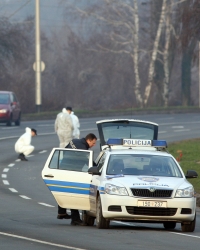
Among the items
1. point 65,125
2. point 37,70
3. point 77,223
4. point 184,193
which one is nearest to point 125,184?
point 184,193

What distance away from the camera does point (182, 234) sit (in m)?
13.4

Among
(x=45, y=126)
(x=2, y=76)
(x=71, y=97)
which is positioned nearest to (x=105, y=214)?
(x=45, y=126)

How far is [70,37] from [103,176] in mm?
73211

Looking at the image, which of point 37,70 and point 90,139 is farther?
point 37,70

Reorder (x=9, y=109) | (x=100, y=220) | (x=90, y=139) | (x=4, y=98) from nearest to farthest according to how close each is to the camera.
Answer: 1. (x=100, y=220)
2. (x=90, y=139)
3. (x=9, y=109)
4. (x=4, y=98)

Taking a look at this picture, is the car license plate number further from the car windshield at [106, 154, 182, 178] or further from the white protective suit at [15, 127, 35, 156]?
the white protective suit at [15, 127, 35, 156]

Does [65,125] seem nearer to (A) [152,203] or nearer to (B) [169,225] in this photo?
(B) [169,225]

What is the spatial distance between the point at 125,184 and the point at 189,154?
14275 mm

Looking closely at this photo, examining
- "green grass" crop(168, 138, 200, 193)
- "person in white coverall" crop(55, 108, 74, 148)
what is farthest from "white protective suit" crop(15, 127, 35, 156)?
"green grass" crop(168, 138, 200, 193)

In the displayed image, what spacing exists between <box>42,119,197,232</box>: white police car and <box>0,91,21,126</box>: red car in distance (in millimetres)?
27926

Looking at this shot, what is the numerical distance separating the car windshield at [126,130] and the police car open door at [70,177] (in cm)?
746

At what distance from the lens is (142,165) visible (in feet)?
46.8

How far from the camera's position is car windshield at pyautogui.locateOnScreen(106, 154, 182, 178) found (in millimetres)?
14062

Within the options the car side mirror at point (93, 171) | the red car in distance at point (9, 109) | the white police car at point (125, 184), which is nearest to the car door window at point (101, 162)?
the white police car at point (125, 184)
